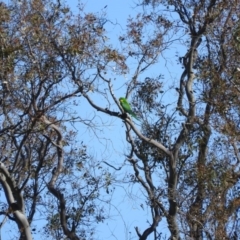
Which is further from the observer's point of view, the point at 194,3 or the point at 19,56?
the point at 194,3

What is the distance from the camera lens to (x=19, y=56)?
16203 millimetres

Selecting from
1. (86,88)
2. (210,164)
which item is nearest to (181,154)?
(210,164)

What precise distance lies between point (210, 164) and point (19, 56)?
3617 millimetres

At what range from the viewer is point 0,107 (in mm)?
16703

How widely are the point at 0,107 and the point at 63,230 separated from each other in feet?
8.14

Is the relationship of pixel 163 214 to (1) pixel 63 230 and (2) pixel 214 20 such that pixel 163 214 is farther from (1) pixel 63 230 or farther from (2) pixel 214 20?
(2) pixel 214 20

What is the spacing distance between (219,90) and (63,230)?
3721 mm

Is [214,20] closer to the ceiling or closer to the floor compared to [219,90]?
closer to the ceiling

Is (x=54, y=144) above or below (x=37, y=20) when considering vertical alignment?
below

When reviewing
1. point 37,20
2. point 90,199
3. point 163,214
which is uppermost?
point 37,20

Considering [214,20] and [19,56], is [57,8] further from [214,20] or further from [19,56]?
[214,20]

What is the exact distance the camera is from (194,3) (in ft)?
58.7

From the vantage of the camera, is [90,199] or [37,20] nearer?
[37,20]

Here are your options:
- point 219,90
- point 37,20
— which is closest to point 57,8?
point 37,20
